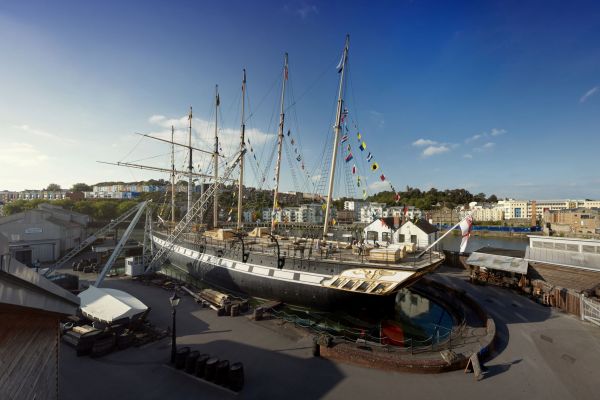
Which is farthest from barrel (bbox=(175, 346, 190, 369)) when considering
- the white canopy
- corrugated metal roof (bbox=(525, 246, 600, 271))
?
corrugated metal roof (bbox=(525, 246, 600, 271))

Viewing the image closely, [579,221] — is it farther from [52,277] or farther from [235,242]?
[52,277]

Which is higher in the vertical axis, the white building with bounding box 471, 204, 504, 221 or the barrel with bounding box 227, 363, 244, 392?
the white building with bounding box 471, 204, 504, 221

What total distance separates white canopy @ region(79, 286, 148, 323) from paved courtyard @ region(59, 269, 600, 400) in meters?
1.89

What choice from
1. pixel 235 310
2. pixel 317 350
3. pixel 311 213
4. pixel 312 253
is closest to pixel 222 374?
pixel 317 350

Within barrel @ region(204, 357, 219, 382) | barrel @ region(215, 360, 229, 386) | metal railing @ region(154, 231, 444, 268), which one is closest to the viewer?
barrel @ region(215, 360, 229, 386)

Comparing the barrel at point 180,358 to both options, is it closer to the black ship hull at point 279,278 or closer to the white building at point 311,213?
the black ship hull at point 279,278

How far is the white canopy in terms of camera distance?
44.2ft

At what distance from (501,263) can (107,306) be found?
28.1 meters

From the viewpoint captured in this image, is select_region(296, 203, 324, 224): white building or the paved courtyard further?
select_region(296, 203, 324, 224): white building

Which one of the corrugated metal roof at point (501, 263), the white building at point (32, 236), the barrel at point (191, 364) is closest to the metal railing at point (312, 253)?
the corrugated metal roof at point (501, 263)

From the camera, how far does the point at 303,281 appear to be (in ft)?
62.8

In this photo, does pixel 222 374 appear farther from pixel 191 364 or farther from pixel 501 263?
pixel 501 263

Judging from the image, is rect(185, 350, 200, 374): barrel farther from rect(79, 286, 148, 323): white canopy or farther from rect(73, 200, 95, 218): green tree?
rect(73, 200, 95, 218): green tree

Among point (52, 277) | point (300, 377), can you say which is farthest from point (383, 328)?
Answer: point (52, 277)
